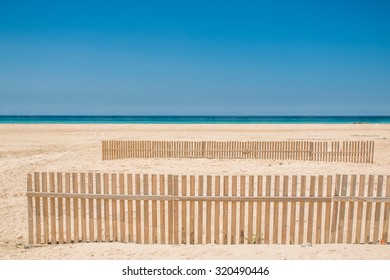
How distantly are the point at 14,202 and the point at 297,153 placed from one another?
1273 cm

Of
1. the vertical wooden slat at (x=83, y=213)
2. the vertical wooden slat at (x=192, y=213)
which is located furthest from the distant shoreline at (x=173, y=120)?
the vertical wooden slat at (x=83, y=213)

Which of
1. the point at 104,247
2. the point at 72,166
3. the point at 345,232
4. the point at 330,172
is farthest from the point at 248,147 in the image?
the point at 104,247

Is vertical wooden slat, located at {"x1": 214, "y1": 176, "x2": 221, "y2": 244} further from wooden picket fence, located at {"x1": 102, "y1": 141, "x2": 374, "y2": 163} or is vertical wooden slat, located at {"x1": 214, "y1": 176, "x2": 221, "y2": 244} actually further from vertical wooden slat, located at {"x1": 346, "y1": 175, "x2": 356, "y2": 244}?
wooden picket fence, located at {"x1": 102, "y1": 141, "x2": 374, "y2": 163}

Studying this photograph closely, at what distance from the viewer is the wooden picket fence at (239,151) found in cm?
1647

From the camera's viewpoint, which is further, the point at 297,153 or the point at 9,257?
the point at 297,153

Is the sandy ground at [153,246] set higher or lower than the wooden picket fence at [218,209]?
lower

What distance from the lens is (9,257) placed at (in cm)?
569

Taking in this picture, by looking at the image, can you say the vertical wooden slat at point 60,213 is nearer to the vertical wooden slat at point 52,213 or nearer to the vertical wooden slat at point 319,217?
the vertical wooden slat at point 52,213

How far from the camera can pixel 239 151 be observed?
17.1m

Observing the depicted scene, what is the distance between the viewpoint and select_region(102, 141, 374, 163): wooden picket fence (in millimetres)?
16469

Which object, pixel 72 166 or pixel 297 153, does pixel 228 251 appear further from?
Answer: pixel 297 153

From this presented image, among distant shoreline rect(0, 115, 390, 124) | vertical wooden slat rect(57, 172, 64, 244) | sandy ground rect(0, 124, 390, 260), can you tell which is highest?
vertical wooden slat rect(57, 172, 64, 244)

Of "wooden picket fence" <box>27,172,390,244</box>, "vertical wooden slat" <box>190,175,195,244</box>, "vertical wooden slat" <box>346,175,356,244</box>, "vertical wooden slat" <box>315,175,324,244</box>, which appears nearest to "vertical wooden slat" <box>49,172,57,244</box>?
"wooden picket fence" <box>27,172,390,244</box>

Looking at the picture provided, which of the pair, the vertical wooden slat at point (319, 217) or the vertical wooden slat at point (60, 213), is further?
the vertical wooden slat at point (60, 213)
